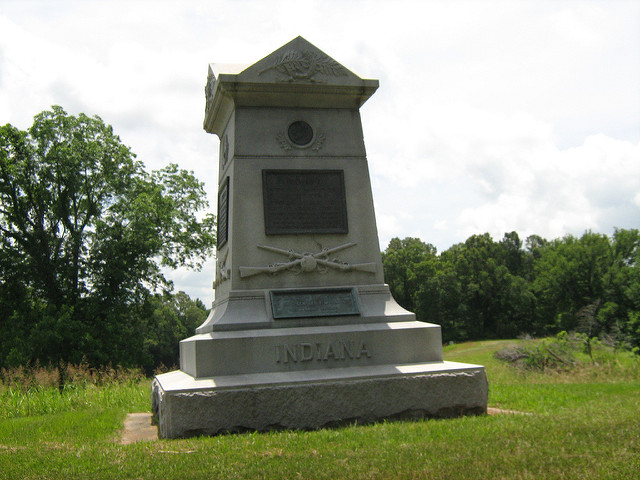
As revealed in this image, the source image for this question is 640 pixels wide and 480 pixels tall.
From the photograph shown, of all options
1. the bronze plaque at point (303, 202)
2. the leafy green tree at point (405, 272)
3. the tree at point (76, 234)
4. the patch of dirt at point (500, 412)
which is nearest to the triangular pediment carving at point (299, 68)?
the bronze plaque at point (303, 202)

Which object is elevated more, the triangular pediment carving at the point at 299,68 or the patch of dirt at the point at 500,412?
the triangular pediment carving at the point at 299,68

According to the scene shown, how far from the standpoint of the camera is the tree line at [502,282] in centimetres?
4981

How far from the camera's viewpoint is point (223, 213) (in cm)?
903

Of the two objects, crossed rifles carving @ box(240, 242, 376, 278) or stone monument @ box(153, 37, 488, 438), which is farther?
crossed rifles carving @ box(240, 242, 376, 278)

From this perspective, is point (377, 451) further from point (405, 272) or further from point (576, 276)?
point (405, 272)

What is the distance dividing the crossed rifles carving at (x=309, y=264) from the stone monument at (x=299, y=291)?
0.05 feet

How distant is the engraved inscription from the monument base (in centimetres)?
18

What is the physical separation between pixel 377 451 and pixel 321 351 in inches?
88.0

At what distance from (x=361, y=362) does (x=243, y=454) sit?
249 cm

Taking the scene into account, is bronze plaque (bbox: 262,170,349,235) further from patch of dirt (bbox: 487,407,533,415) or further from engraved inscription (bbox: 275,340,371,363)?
patch of dirt (bbox: 487,407,533,415)

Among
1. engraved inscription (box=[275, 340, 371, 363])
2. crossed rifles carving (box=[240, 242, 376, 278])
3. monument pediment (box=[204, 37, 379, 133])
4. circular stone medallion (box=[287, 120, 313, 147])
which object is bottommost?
engraved inscription (box=[275, 340, 371, 363])

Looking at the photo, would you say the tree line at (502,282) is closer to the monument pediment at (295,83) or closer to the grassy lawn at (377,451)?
the monument pediment at (295,83)

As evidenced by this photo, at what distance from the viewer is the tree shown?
79.2 ft

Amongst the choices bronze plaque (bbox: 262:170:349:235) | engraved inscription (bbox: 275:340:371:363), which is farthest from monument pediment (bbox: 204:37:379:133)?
engraved inscription (bbox: 275:340:371:363)
